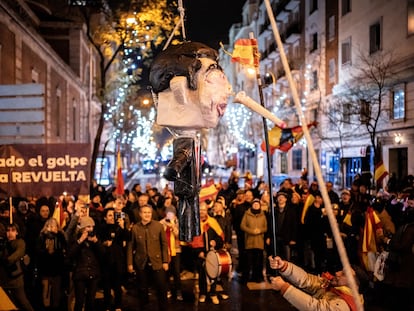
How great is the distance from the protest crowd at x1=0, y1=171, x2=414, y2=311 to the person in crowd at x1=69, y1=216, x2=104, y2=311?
0.6 inches

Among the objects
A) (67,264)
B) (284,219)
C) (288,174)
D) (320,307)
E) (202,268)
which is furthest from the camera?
(288,174)

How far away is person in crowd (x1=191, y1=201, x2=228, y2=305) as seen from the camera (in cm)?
935

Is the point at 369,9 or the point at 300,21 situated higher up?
the point at 300,21

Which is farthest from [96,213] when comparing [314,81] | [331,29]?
[314,81]

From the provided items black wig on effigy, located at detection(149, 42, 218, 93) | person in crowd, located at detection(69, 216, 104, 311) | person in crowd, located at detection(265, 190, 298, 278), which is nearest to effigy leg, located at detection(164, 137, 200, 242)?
black wig on effigy, located at detection(149, 42, 218, 93)

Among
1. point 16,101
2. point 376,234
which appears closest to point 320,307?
point 376,234

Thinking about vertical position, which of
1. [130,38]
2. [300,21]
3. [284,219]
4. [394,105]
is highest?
[300,21]

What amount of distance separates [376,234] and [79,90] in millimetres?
30791

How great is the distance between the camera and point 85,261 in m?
7.73

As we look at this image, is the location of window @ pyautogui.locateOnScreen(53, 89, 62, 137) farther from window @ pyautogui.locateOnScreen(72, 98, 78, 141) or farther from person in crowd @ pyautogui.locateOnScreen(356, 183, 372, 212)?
person in crowd @ pyautogui.locateOnScreen(356, 183, 372, 212)

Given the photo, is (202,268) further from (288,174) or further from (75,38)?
(288,174)

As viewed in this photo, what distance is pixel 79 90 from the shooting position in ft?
121

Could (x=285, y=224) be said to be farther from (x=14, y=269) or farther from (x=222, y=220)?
(x=14, y=269)

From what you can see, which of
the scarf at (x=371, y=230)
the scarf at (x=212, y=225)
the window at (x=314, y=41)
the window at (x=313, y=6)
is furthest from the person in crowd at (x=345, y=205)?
the window at (x=313, y=6)
